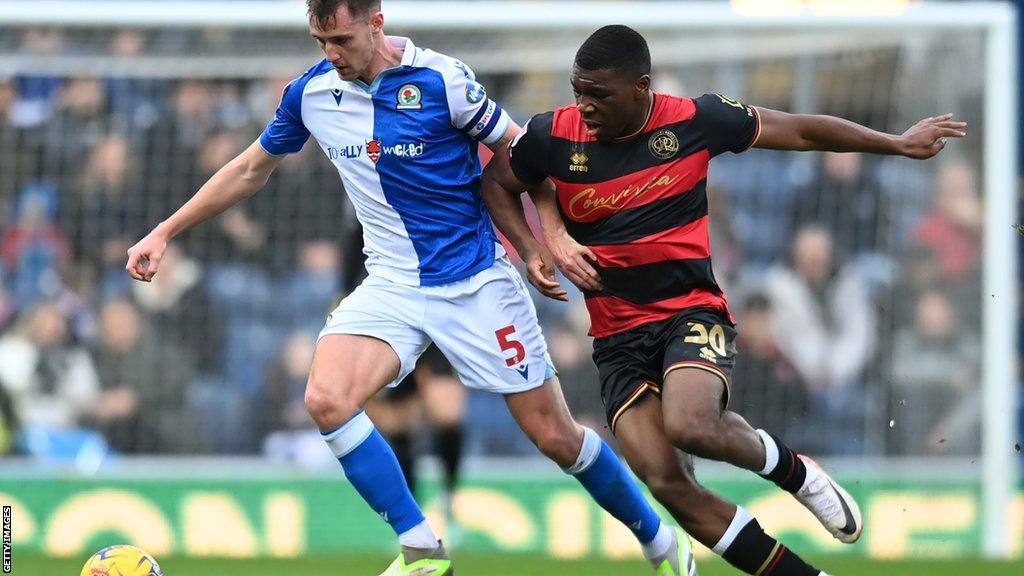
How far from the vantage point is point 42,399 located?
38.1ft

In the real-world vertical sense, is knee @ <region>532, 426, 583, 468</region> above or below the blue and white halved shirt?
below

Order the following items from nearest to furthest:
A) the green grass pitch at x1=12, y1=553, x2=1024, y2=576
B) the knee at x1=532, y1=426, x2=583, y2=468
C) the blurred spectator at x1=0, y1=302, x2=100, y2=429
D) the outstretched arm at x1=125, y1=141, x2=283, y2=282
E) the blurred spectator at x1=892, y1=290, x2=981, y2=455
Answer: the knee at x1=532, y1=426, x2=583, y2=468, the outstretched arm at x1=125, y1=141, x2=283, y2=282, the green grass pitch at x1=12, y1=553, x2=1024, y2=576, the blurred spectator at x1=892, y1=290, x2=981, y2=455, the blurred spectator at x1=0, y1=302, x2=100, y2=429

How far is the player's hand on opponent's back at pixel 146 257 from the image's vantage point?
6375mm

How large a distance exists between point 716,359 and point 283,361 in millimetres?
6267

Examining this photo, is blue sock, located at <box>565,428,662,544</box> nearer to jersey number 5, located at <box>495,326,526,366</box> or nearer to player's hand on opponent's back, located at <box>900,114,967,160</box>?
jersey number 5, located at <box>495,326,526,366</box>

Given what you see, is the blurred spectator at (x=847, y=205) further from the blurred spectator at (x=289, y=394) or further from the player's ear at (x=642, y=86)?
the player's ear at (x=642, y=86)

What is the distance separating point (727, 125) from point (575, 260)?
82 centimetres

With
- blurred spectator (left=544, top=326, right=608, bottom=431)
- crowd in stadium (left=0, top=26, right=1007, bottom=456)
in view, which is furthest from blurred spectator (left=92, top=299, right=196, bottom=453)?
blurred spectator (left=544, top=326, right=608, bottom=431)

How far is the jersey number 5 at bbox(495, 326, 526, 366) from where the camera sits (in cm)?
653

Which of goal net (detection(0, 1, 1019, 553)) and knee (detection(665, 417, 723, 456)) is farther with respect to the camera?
goal net (detection(0, 1, 1019, 553))

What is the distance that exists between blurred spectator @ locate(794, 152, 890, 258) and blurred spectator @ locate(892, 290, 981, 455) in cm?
65

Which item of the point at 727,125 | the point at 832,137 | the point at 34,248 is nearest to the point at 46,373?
the point at 34,248

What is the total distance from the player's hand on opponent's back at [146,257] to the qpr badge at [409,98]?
112 centimetres

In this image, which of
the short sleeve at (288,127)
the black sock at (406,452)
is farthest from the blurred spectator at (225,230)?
the short sleeve at (288,127)
